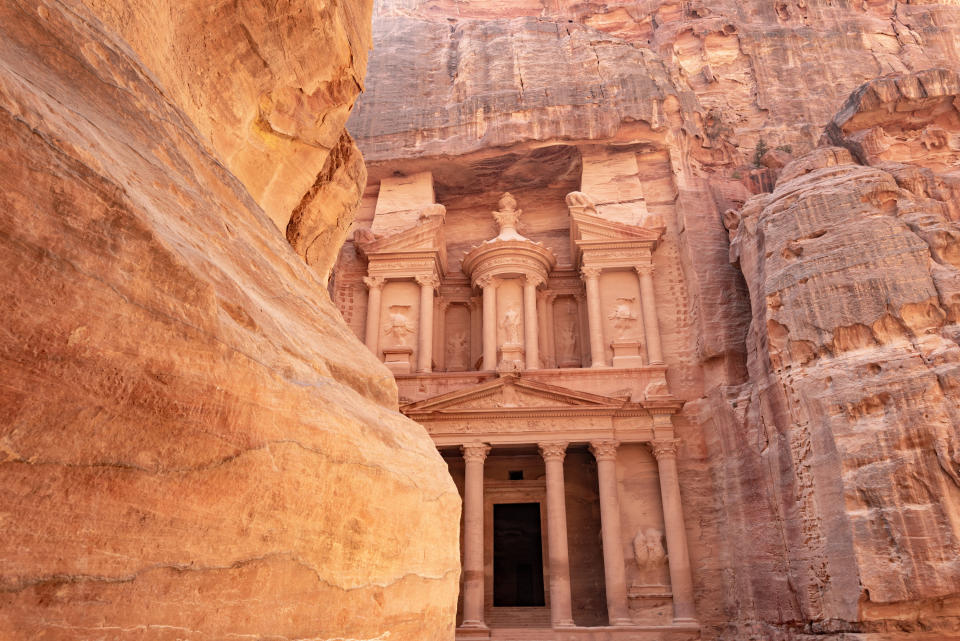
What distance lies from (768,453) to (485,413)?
6.44 metres

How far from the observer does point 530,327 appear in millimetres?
18750

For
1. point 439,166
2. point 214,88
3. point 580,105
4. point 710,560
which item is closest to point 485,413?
point 710,560

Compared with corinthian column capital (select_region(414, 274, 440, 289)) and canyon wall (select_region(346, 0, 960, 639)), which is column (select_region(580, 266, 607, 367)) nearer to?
canyon wall (select_region(346, 0, 960, 639))

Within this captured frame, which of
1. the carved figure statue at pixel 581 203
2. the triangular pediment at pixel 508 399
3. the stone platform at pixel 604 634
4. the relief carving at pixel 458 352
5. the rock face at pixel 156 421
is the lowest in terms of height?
the stone platform at pixel 604 634

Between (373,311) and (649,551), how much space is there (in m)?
9.56

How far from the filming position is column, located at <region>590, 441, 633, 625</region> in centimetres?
1477

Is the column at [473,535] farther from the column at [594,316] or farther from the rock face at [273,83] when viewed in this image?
the rock face at [273,83]

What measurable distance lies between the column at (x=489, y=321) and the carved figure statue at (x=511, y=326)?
27 centimetres

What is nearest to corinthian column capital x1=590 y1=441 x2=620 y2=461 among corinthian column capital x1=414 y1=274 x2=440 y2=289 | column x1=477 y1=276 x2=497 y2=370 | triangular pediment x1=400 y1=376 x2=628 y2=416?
triangular pediment x1=400 y1=376 x2=628 y2=416

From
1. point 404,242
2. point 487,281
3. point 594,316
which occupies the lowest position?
point 594,316

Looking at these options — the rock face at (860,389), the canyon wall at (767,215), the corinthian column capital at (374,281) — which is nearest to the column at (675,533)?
the canyon wall at (767,215)

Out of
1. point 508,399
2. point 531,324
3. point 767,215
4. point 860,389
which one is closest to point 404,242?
point 531,324

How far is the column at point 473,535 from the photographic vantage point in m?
14.8

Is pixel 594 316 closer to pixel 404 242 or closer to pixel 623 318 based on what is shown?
pixel 623 318
